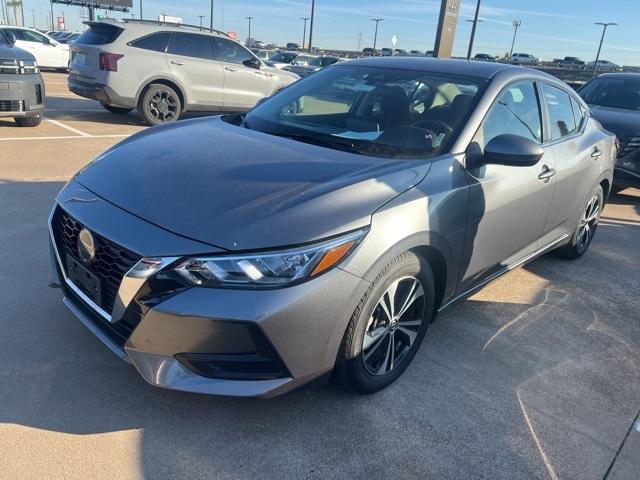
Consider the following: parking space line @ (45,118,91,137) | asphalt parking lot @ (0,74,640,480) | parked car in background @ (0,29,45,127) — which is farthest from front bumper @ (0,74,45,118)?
asphalt parking lot @ (0,74,640,480)

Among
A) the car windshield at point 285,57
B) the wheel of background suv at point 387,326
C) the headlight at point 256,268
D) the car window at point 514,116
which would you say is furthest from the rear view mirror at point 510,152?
the car windshield at point 285,57

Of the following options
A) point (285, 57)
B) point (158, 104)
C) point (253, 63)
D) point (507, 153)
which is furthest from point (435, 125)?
point (285, 57)

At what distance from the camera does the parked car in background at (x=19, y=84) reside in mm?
7637

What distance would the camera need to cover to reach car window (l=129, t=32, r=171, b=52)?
9.57 metres

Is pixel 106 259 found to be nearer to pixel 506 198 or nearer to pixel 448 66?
pixel 506 198

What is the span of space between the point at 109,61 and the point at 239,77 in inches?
98.5

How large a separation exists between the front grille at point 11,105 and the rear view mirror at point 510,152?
7420 mm

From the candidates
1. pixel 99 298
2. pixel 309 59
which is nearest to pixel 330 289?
pixel 99 298

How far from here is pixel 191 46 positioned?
33.4ft

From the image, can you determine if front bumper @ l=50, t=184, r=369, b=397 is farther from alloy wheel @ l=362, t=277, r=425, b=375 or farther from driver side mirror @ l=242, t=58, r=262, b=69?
driver side mirror @ l=242, t=58, r=262, b=69

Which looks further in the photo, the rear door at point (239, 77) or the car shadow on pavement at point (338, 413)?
the rear door at point (239, 77)

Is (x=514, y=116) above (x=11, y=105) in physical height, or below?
above

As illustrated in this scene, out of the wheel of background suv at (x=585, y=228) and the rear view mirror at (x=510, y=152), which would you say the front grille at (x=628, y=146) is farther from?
the rear view mirror at (x=510, y=152)

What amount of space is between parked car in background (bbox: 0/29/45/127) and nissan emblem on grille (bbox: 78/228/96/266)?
257 inches
